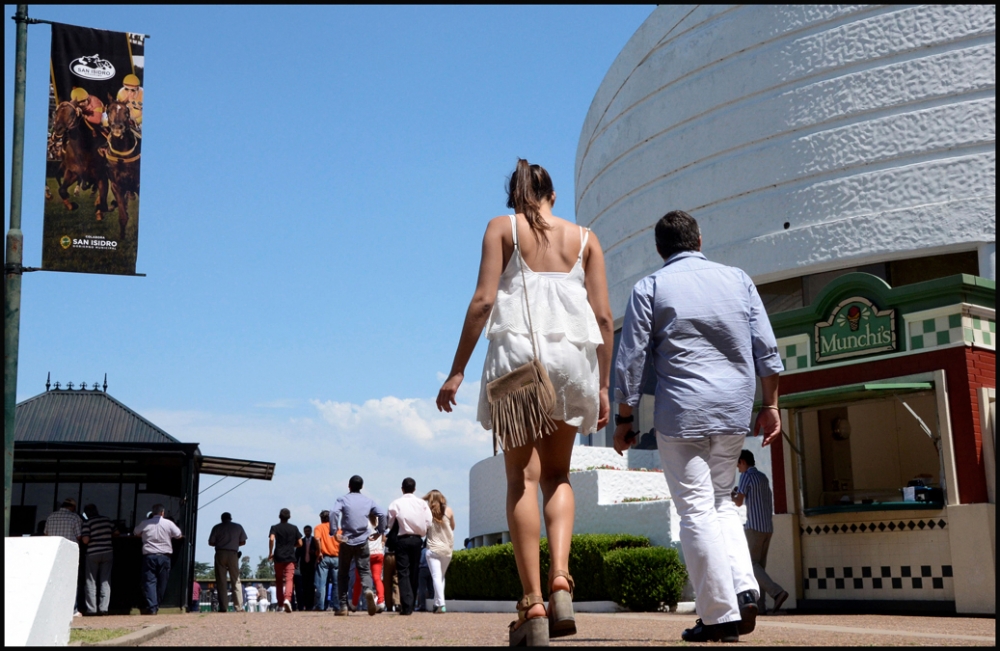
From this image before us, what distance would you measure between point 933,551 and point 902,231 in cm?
1061

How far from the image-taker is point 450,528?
15789 millimetres

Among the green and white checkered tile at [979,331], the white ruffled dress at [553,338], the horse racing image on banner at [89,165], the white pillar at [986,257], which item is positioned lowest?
the white ruffled dress at [553,338]

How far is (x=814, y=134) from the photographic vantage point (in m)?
22.6

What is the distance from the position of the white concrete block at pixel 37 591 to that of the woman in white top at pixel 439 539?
10.2 meters

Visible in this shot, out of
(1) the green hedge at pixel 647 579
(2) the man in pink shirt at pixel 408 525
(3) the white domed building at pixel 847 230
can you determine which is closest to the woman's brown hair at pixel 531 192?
(3) the white domed building at pixel 847 230

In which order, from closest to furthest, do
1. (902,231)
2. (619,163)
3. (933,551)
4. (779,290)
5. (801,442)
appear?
(933,551) → (801,442) → (902,231) → (779,290) → (619,163)

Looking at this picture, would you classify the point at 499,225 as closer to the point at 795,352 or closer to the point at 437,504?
the point at 795,352

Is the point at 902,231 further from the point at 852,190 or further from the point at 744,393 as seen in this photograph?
the point at 744,393

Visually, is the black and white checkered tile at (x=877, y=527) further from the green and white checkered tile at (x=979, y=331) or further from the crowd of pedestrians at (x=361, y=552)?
the crowd of pedestrians at (x=361, y=552)

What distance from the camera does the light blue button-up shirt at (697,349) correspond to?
218 inches

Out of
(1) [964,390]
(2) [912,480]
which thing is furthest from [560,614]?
(2) [912,480]

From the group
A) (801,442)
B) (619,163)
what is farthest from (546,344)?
(619,163)

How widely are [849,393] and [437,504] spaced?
241 inches

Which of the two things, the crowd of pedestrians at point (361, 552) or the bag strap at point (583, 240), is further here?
the crowd of pedestrians at point (361, 552)
